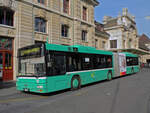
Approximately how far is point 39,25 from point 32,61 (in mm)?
10230

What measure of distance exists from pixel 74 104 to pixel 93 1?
2245 cm

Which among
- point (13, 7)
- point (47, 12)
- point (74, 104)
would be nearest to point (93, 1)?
point (47, 12)

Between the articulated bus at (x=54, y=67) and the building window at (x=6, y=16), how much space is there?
676 centimetres

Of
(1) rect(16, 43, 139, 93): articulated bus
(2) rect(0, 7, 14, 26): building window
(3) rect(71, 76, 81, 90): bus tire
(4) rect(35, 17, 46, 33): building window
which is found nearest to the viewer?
(1) rect(16, 43, 139, 93): articulated bus

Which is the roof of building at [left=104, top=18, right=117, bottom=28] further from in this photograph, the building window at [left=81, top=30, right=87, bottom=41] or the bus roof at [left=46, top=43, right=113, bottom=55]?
the bus roof at [left=46, top=43, right=113, bottom=55]

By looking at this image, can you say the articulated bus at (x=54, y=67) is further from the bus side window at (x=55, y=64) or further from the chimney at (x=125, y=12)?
the chimney at (x=125, y=12)

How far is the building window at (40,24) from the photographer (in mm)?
16734

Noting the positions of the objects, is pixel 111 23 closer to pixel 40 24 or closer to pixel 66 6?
pixel 66 6

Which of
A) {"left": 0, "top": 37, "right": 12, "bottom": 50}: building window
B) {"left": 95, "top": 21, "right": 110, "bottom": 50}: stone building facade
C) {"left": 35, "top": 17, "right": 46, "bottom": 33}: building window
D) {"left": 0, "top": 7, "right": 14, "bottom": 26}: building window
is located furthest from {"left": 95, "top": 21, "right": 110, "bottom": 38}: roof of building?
{"left": 0, "top": 37, "right": 12, "bottom": 50}: building window

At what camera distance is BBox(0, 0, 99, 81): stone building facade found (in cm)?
1373

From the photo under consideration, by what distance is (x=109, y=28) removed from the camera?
130 ft

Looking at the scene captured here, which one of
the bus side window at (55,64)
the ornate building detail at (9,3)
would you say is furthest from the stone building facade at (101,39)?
the bus side window at (55,64)

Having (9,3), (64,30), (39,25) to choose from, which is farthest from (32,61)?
(64,30)

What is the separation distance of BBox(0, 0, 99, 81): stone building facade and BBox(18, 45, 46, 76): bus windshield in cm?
333
